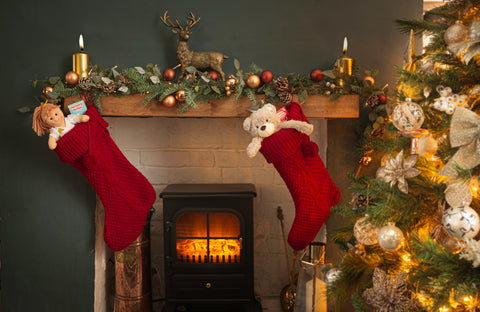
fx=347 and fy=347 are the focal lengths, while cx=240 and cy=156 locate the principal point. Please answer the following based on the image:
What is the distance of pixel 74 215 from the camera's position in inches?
71.0

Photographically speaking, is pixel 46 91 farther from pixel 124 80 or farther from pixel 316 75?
pixel 316 75

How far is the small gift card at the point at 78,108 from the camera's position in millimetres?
1572

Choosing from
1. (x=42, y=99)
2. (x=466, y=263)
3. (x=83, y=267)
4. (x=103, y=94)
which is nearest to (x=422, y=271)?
(x=466, y=263)

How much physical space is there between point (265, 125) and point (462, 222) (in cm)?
81

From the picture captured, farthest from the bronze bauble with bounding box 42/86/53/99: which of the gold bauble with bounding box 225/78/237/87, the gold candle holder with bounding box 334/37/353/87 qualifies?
the gold candle holder with bounding box 334/37/353/87

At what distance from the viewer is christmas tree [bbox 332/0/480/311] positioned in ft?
2.69

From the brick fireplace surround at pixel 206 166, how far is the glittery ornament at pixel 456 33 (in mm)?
1286

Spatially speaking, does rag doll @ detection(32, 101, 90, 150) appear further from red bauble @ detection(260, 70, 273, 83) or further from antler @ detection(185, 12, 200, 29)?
red bauble @ detection(260, 70, 273, 83)

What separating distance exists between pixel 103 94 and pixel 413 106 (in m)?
1.30

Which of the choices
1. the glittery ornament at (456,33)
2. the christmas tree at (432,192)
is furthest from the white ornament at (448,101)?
the glittery ornament at (456,33)

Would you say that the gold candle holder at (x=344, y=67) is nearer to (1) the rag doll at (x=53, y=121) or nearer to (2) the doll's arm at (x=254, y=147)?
(2) the doll's arm at (x=254, y=147)

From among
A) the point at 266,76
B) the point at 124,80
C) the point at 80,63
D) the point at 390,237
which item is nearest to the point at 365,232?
the point at 390,237

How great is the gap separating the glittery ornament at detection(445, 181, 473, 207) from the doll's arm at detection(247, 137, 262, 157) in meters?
0.76

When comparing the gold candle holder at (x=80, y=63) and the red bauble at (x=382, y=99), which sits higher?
the gold candle holder at (x=80, y=63)
